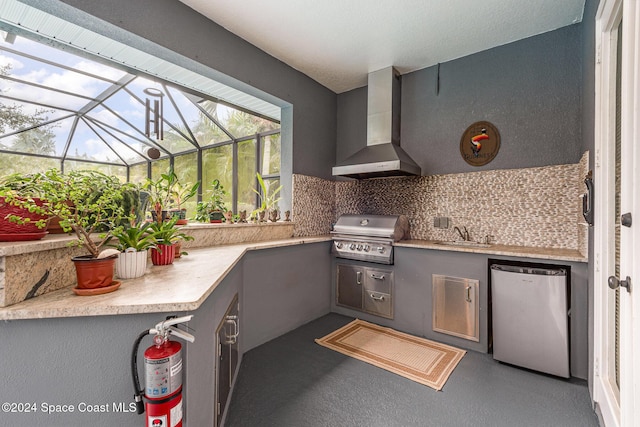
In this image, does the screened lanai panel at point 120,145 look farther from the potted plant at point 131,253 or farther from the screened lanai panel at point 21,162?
the potted plant at point 131,253

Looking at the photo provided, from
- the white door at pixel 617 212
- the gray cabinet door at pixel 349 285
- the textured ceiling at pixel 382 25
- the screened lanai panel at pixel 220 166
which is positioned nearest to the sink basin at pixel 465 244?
the gray cabinet door at pixel 349 285

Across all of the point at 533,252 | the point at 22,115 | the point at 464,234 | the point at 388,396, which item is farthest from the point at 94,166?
the point at 533,252

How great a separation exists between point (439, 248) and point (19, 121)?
572cm

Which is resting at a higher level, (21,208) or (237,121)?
(237,121)

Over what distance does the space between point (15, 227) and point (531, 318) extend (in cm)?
299

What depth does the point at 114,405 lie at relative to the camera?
3.06 feet

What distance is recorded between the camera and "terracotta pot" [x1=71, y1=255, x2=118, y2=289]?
1.02 meters

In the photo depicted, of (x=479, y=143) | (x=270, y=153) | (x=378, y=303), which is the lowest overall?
(x=378, y=303)

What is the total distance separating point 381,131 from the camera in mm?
3303

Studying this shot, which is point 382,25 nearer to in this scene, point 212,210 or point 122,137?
point 212,210

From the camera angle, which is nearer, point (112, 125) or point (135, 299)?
point (135, 299)

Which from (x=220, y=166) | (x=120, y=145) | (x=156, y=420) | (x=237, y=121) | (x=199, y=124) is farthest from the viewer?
(x=120, y=145)

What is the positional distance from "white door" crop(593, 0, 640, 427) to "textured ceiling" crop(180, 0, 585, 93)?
3.00 ft

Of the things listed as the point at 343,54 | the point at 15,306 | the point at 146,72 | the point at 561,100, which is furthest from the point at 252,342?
the point at 561,100
